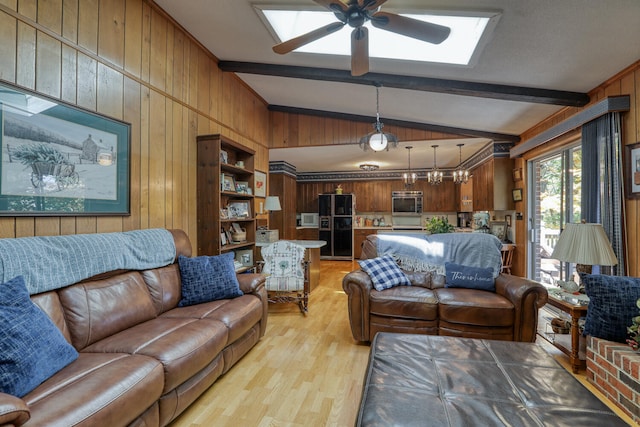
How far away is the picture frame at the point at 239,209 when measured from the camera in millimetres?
3671

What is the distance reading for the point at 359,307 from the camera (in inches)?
108

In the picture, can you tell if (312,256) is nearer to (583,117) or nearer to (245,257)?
(245,257)

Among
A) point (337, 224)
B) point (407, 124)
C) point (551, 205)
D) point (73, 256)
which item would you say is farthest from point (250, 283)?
point (337, 224)

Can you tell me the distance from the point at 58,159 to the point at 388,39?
2.79m

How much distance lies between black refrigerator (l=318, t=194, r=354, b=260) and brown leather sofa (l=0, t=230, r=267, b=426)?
5.08 m

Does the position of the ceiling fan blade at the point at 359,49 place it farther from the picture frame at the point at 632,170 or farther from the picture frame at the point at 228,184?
the picture frame at the point at 632,170

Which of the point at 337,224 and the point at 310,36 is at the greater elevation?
the point at 310,36

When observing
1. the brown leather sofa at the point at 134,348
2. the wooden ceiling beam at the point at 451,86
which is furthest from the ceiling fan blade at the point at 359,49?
the brown leather sofa at the point at 134,348

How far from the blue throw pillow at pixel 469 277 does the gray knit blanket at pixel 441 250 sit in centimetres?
13

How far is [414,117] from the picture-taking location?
4.39 meters

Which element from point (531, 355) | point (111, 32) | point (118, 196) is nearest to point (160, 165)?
point (118, 196)

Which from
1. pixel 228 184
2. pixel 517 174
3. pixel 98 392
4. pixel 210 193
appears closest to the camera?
pixel 98 392

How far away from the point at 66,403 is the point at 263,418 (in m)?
1.04

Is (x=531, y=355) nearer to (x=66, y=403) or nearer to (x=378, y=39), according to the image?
(x=66, y=403)
